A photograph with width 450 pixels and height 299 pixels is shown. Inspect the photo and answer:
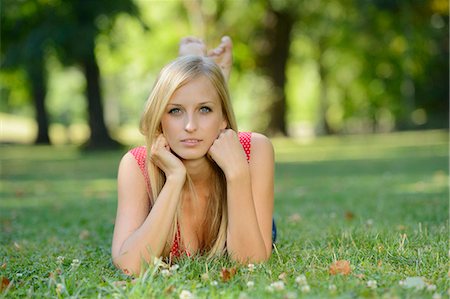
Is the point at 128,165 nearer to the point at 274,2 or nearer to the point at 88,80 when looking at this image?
the point at 88,80

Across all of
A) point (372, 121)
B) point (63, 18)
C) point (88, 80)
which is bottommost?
point (372, 121)

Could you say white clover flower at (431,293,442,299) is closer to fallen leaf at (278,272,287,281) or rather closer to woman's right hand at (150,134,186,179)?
fallen leaf at (278,272,287,281)

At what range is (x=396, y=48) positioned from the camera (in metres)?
25.1

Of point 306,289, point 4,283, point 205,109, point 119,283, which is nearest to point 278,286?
point 306,289

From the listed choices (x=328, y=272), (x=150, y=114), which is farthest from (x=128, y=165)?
(x=328, y=272)

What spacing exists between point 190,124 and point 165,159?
24 centimetres

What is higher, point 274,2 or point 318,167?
point 274,2

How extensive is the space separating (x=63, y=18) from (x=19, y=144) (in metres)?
14.3

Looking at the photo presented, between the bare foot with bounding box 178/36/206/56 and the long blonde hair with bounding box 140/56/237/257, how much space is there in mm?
2130

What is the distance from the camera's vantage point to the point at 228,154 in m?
3.43

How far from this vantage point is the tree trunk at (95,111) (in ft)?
78.2

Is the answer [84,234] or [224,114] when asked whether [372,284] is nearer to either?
[224,114]

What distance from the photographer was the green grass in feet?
9.66

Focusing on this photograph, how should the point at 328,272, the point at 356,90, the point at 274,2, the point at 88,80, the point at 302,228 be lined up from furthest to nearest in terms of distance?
the point at 356,90
the point at 274,2
the point at 88,80
the point at 302,228
the point at 328,272
